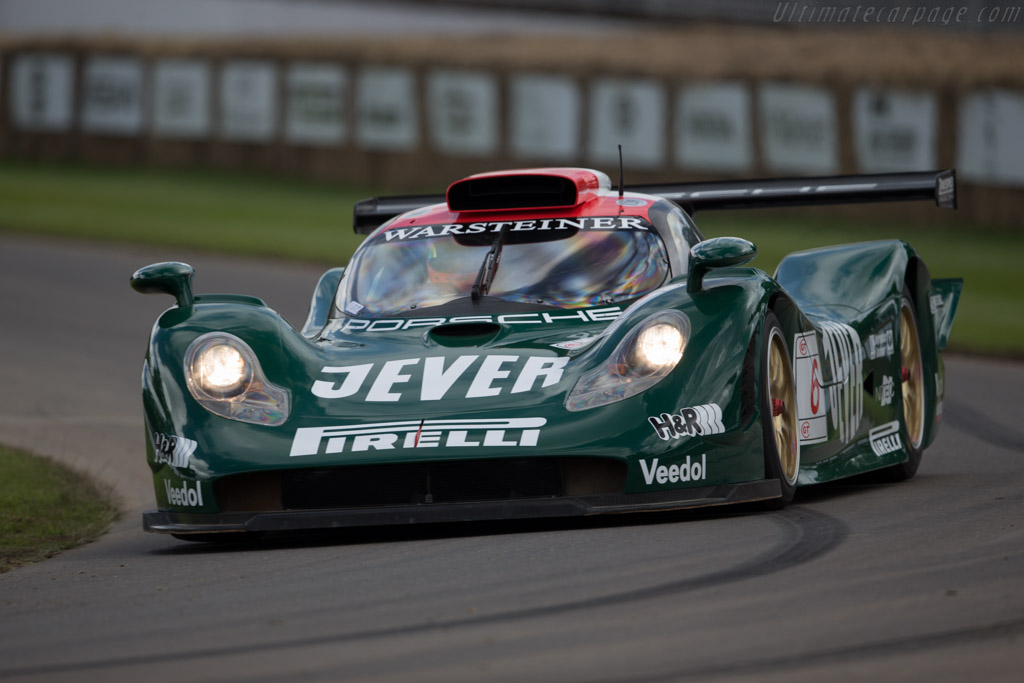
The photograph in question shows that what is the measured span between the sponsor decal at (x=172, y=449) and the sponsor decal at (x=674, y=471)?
5.30 feet

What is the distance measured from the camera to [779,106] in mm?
24828

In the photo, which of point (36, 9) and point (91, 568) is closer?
point (91, 568)

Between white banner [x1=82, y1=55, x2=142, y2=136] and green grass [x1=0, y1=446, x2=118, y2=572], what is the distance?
2314 cm

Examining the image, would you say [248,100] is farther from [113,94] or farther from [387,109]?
[113,94]

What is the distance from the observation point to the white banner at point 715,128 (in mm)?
25062

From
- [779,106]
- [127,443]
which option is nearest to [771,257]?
[779,106]

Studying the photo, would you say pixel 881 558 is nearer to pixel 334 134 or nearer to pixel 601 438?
pixel 601 438

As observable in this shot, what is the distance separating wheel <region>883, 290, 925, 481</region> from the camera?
799 cm

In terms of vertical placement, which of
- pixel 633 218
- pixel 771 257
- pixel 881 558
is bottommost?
pixel 771 257

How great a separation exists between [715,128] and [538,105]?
334 centimetres

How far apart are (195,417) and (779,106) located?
19.5m

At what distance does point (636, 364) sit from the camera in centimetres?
614

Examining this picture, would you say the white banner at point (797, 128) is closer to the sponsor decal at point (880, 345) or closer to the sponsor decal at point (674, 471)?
the sponsor decal at point (880, 345)

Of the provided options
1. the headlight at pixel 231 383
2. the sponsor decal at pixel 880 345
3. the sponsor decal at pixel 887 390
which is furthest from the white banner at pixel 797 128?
the headlight at pixel 231 383
